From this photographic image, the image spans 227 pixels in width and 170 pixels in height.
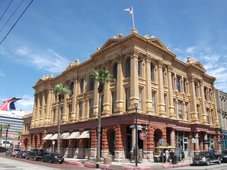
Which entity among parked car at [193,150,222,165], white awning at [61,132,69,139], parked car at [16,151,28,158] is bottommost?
parked car at [16,151,28,158]

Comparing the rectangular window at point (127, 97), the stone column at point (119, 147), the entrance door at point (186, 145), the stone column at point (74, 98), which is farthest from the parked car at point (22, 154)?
the entrance door at point (186, 145)

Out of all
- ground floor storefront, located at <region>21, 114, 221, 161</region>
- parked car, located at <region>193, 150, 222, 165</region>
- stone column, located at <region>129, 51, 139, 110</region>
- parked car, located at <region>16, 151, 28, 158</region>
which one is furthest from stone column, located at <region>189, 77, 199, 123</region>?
parked car, located at <region>16, 151, 28, 158</region>

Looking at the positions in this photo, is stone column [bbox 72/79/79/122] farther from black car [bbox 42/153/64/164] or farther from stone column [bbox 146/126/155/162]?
stone column [bbox 146/126/155/162]

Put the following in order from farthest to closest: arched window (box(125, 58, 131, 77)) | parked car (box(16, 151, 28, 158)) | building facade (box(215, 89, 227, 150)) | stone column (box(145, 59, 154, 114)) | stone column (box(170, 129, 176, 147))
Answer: building facade (box(215, 89, 227, 150)) → parked car (box(16, 151, 28, 158)) → stone column (box(170, 129, 176, 147)) → arched window (box(125, 58, 131, 77)) → stone column (box(145, 59, 154, 114))

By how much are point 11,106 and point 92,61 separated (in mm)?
110346

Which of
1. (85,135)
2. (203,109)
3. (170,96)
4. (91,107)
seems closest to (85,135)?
(85,135)

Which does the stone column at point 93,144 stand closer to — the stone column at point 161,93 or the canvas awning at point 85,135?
the canvas awning at point 85,135

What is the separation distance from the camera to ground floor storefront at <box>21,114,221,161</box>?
36.2 metres

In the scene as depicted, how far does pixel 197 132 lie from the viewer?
4806 centimetres

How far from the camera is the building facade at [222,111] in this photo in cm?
6035

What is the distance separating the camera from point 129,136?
1524 inches

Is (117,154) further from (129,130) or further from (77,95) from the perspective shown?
(77,95)

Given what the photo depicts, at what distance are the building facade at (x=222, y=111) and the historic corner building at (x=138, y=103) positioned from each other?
13.2 feet

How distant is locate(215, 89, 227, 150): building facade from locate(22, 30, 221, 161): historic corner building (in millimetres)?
4034
